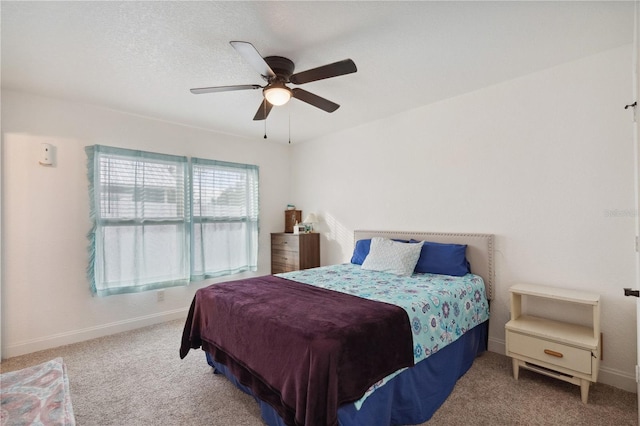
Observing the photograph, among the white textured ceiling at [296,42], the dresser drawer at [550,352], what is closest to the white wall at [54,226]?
the white textured ceiling at [296,42]

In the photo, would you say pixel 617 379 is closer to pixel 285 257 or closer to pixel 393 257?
pixel 393 257

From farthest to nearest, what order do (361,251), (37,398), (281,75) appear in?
1. (361,251)
2. (281,75)
3. (37,398)

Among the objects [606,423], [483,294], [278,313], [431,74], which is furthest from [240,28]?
[606,423]

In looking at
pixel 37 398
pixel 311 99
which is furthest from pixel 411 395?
pixel 311 99

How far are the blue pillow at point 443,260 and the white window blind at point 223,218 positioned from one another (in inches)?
102

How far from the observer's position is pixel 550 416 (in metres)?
1.90

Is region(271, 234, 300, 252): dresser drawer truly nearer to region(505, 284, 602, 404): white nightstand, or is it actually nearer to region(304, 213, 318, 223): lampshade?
region(304, 213, 318, 223): lampshade

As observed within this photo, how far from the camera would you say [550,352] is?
214cm

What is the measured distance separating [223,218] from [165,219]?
30.4 inches

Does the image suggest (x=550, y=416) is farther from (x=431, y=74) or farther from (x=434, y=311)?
(x=431, y=74)

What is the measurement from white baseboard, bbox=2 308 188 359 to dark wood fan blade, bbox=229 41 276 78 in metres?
3.24

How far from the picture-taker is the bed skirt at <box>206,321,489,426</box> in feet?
5.30

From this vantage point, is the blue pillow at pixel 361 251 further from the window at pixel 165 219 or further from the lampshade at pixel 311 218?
the window at pixel 165 219

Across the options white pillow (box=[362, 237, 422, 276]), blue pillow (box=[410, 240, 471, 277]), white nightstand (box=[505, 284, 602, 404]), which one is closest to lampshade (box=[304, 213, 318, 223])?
white pillow (box=[362, 237, 422, 276])
